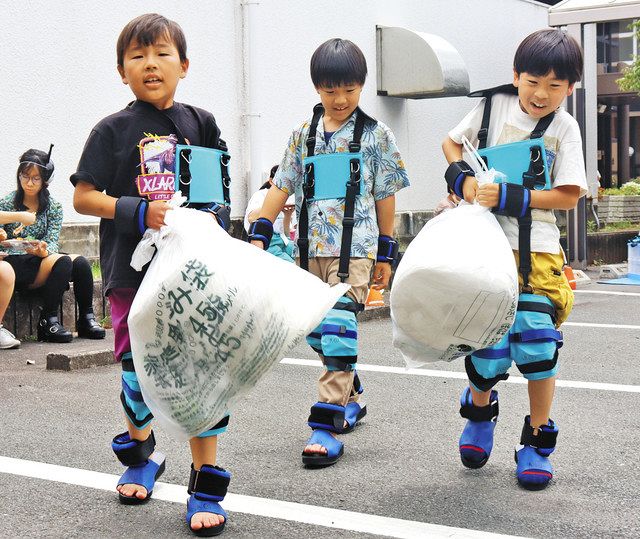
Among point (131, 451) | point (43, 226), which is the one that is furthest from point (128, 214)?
point (43, 226)

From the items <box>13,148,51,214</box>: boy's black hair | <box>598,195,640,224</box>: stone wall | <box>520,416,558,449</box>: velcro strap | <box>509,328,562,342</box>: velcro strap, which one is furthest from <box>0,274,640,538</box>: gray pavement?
<box>598,195,640,224</box>: stone wall

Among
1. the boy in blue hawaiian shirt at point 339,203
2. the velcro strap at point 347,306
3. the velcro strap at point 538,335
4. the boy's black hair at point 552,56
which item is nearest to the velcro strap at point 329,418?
the boy in blue hawaiian shirt at point 339,203

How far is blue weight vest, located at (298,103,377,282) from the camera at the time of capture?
14.0 ft

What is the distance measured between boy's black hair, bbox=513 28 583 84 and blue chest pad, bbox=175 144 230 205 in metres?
1.22

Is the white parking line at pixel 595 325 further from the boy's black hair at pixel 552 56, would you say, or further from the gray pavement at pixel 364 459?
the boy's black hair at pixel 552 56

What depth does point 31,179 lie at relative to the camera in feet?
25.4

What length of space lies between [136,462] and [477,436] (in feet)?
4.31

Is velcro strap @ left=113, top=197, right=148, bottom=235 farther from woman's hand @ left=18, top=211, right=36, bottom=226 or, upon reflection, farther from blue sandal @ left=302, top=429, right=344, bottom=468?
woman's hand @ left=18, top=211, right=36, bottom=226

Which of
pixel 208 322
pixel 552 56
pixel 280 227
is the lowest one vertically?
pixel 208 322

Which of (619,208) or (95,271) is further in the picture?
(619,208)

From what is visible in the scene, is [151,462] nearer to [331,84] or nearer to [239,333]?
[239,333]

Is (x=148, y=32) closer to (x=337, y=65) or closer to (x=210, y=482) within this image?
(x=337, y=65)

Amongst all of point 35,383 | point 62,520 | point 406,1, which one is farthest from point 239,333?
point 406,1

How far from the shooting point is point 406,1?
14602mm
